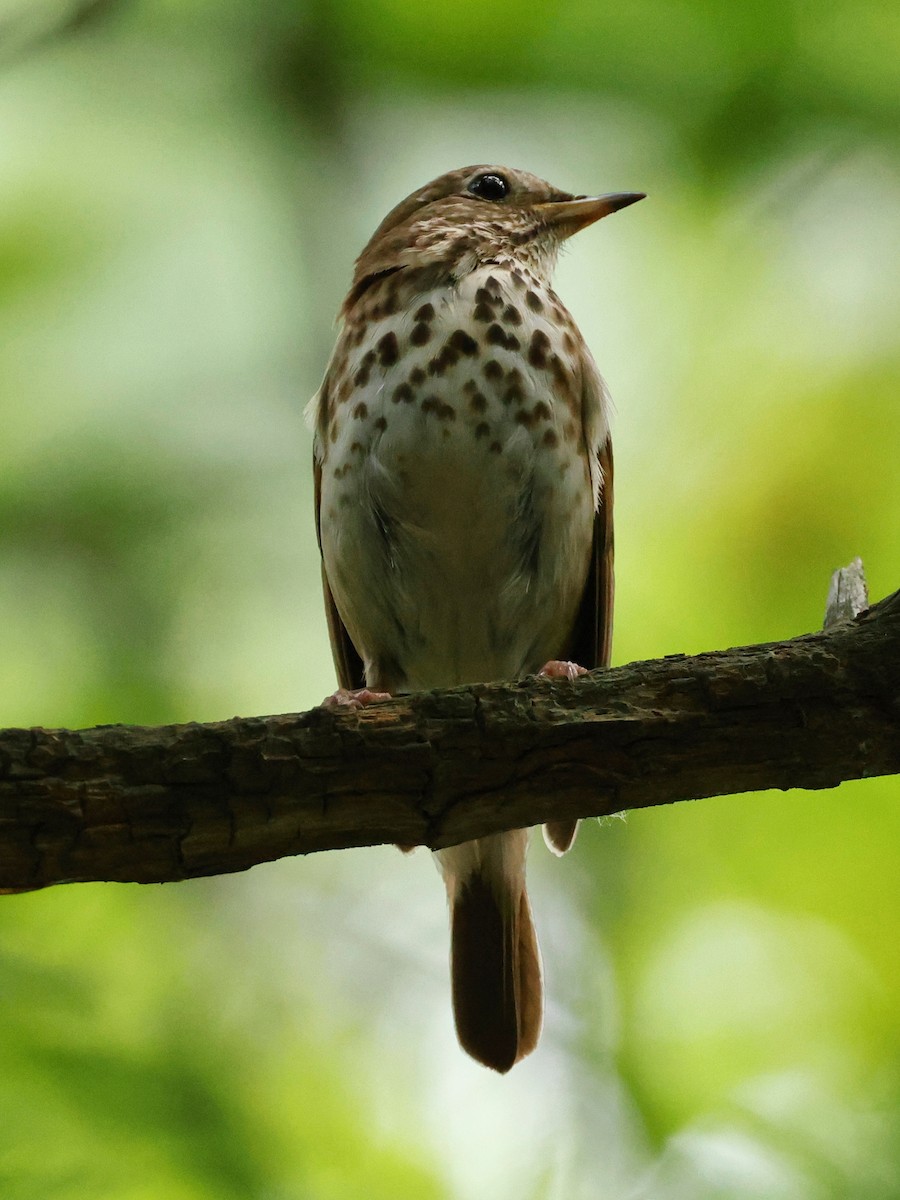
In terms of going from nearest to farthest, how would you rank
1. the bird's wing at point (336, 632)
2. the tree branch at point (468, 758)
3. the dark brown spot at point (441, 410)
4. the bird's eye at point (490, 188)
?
1. the tree branch at point (468, 758)
2. the dark brown spot at point (441, 410)
3. the bird's wing at point (336, 632)
4. the bird's eye at point (490, 188)

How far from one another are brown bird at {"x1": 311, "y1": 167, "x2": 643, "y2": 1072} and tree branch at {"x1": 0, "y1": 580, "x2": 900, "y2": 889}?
96cm

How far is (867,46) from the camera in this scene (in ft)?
15.6

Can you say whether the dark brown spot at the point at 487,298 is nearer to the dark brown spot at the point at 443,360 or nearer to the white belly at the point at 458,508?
the white belly at the point at 458,508

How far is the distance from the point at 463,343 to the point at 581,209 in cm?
94

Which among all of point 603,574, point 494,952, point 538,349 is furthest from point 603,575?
point 494,952

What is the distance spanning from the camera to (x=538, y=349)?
13.0 ft

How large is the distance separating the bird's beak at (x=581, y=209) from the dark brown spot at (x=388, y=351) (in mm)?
944

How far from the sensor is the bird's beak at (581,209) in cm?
446

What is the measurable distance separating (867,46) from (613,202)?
1156mm

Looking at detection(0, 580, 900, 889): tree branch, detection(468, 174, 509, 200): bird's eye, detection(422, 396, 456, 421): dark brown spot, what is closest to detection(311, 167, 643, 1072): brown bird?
detection(422, 396, 456, 421): dark brown spot

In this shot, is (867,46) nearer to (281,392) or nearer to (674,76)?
(674,76)

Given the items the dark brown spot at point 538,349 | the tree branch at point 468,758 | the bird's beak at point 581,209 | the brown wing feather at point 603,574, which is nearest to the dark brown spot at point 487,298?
the dark brown spot at point 538,349

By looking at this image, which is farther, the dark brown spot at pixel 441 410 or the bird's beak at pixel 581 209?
the bird's beak at pixel 581 209

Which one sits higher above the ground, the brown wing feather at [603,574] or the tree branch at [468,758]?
the brown wing feather at [603,574]
